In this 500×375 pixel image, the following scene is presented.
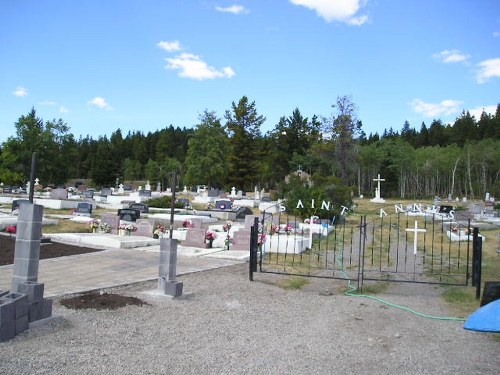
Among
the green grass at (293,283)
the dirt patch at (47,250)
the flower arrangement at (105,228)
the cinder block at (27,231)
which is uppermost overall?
the cinder block at (27,231)

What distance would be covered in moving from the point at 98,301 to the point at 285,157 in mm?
71954

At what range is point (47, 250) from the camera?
12727 millimetres

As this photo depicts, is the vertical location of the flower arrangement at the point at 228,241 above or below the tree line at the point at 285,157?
below

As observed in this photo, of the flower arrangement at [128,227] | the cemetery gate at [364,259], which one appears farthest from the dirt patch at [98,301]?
the flower arrangement at [128,227]

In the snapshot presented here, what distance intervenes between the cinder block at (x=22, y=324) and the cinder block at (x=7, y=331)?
0.27 ft

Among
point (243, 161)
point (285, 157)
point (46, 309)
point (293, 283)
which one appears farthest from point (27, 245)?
point (285, 157)

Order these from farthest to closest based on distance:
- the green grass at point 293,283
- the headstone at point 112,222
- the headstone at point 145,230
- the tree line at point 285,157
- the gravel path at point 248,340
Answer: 1. the tree line at point 285,157
2. the headstone at point 112,222
3. the headstone at point 145,230
4. the green grass at point 293,283
5. the gravel path at point 248,340

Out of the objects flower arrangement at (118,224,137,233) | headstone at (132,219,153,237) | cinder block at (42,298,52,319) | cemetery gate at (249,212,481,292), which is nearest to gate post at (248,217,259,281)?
cemetery gate at (249,212,481,292)

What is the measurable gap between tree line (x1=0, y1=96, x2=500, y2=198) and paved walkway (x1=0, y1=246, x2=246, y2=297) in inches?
1408

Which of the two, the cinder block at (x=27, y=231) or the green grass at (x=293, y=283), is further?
the green grass at (x=293, y=283)

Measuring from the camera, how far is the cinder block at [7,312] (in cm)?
495

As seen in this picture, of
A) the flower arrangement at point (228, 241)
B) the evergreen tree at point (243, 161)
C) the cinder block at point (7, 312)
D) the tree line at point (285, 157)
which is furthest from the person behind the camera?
the evergreen tree at point (243, 161)

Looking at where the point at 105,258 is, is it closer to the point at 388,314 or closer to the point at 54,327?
the point at 54,327

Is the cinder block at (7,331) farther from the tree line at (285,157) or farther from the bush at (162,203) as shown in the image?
the tree line at (285,157)
